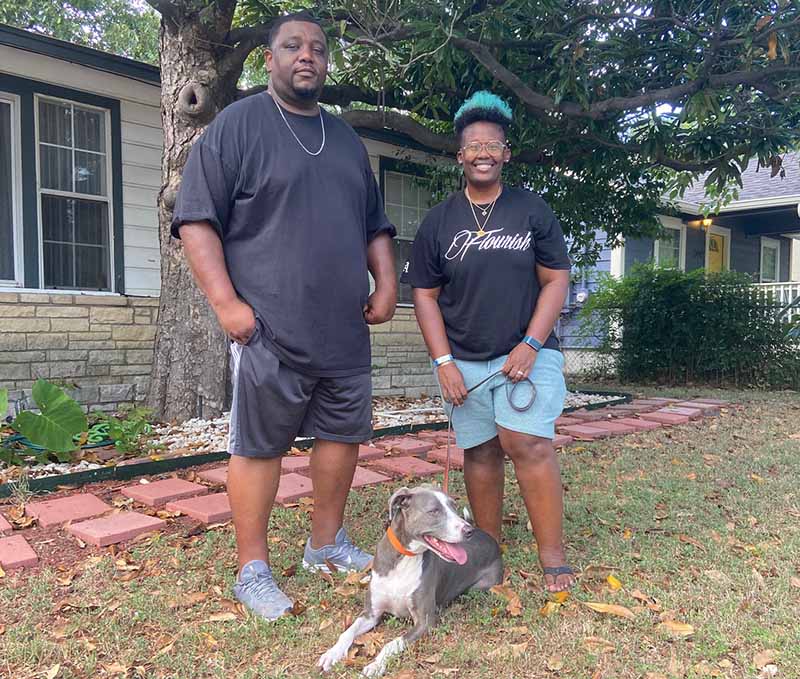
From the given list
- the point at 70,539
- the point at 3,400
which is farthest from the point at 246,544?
the point at 3,400

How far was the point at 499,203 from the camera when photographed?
287 cm

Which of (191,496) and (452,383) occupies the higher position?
(452,383)

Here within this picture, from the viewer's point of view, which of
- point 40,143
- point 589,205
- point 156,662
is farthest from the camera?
point 589,205

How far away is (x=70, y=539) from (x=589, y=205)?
719 centimetres

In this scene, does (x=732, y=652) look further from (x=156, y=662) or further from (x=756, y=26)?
(x=756, y=26)

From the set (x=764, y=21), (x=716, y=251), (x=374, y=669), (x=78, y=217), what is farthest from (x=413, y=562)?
(x=716, y=251)

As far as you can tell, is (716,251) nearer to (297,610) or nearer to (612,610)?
(612,610)

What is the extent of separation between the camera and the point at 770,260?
17.7 metres

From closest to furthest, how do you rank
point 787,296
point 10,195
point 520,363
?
point 520,363 → point 10,195 → point 787,296

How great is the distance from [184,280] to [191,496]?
217cm

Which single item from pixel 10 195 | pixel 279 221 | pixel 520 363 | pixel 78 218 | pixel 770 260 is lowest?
pixel 520 363

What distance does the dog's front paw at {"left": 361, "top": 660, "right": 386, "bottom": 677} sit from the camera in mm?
2143

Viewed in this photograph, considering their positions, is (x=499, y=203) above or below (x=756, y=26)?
below

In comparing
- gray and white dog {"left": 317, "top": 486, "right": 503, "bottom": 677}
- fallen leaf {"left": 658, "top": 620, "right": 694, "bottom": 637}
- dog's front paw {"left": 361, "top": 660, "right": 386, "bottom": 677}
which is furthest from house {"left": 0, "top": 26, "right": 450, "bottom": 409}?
fallen leaf {"left": 658, "top": 620, "right": 694, "bottom": 637}
